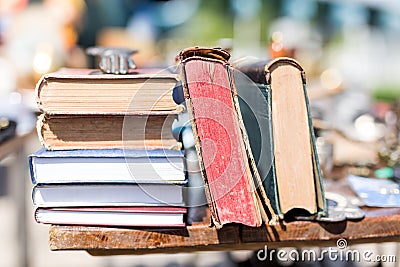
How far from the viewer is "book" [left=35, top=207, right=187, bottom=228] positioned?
0.59 meters

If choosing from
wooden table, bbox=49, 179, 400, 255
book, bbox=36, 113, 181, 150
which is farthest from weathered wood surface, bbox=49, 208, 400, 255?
book, bbox=36, 113, 181, 150

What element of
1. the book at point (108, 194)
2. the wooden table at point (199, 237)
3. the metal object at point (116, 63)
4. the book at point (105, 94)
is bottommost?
the wooden table at point (199, 237)

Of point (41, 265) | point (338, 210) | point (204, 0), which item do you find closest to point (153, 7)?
point (204, 0)

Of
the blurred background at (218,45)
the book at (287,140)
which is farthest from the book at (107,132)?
the blurred background at (218,45)

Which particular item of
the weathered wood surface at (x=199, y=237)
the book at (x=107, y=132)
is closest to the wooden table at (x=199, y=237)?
the weathered wood surface at (x=199, y=237)

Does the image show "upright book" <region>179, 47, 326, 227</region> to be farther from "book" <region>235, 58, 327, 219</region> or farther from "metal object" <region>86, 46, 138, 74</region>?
"metal object" <region>86, 46, 138, 74</region>

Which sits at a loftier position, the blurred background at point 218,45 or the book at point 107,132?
the blurred background at point 218,45

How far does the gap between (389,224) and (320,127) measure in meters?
0.35

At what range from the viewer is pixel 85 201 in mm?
594

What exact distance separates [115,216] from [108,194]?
0.09ft

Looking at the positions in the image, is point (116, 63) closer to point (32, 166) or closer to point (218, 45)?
point (32, 166)

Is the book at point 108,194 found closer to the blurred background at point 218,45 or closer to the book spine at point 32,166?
the book spine at point 32,166

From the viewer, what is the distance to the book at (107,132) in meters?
0.60

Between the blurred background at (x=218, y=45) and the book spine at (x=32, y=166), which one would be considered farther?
the blurred background at (x=218, y=45)
